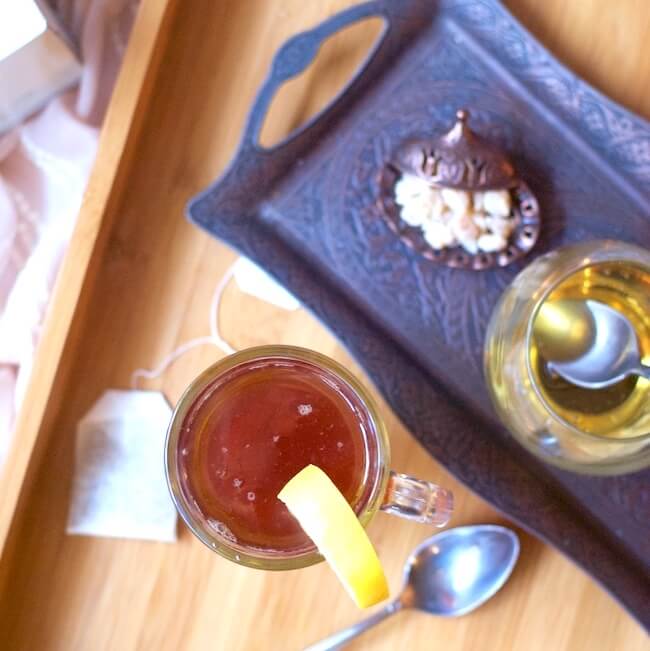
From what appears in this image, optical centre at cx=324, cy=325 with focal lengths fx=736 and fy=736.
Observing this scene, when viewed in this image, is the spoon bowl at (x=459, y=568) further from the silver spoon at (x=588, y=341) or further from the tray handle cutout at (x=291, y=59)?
the tray handle cutout at (x=291, y=59)

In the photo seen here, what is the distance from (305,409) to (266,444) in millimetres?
34

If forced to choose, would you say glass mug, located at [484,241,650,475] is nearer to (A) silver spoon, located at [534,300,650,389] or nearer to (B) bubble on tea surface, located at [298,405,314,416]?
(A) silver spoon, located at [534,300,650,389]

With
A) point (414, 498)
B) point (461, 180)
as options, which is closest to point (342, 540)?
point (414, 498)

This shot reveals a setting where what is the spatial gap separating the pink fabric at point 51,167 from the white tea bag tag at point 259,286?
0.15 metres

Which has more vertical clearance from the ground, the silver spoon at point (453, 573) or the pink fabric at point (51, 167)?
the pink fabric at point (51, 167)

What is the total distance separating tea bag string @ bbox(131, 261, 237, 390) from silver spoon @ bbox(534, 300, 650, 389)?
24cm

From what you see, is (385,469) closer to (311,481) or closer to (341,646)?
(311,481)

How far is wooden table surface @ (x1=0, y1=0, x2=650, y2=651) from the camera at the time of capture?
0.56m

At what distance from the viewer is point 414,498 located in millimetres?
457

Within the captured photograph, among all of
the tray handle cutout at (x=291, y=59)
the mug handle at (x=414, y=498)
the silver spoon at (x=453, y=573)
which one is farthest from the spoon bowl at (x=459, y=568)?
the tray handle cutout at (x=291, y=59)

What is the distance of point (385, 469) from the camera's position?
461mm

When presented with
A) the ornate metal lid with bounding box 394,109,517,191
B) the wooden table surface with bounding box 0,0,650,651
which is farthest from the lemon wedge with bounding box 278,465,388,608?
the ornate metal lid with bounding box 394,109,517,191

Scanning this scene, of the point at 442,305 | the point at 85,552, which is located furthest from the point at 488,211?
the point at 85,552

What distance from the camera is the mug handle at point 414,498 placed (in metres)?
0.46
